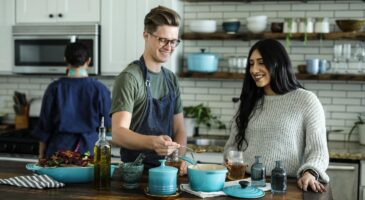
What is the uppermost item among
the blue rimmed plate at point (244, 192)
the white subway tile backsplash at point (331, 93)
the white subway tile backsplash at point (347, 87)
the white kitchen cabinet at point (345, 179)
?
the white subway tile backsplash at point (347, 87)

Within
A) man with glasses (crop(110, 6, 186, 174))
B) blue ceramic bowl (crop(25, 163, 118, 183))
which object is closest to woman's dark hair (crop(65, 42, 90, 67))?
man with glasses (crop(110, 6, 186, 174))

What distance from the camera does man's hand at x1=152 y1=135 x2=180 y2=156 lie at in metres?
2.24

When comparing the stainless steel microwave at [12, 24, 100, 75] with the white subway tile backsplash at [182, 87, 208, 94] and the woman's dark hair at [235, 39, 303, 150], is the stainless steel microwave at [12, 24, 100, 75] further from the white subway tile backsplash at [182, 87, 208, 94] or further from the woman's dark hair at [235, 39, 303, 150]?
the woman's dark hair at [235, 39, 303, 150]

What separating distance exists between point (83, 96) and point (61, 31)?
1230 millimetres

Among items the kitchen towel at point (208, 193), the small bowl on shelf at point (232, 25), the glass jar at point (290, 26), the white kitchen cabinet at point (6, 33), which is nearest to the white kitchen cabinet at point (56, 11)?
the white kitchen cabinet at point (6, 33)

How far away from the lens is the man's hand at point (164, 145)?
2.24 meters

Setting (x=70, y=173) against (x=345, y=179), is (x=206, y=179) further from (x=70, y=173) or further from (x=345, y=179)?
(x=345, y=179)

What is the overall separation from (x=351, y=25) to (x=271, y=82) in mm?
1946

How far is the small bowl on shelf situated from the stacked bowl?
0.38ft

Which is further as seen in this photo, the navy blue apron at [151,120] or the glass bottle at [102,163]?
the navy blue apron at [151,120]

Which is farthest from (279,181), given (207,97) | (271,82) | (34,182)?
(207,97)

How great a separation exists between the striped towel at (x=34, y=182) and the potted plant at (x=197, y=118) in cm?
243

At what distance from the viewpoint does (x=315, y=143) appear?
8.17 ft

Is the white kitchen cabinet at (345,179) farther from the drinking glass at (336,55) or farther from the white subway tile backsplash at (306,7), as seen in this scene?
the white subway tile backsplash at (306,7)
